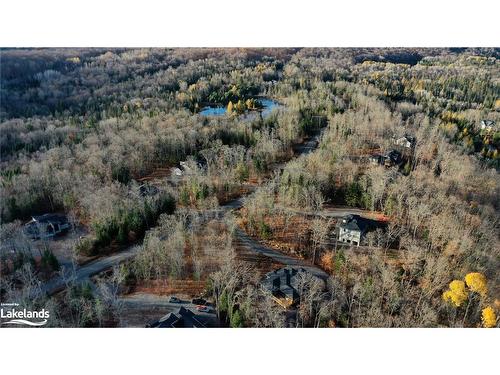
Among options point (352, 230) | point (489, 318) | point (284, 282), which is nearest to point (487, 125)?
point (352, 230)

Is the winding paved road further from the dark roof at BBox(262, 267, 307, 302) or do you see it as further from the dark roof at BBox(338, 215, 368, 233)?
the dark roof at BBox(338, 215, 368, 233)

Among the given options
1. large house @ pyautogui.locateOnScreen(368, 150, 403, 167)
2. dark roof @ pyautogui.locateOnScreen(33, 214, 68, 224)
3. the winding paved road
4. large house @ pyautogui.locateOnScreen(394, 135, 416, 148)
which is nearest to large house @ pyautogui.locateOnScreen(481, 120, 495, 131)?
large house @ pyautogui.locateOnScreen(394, 135, 416, 148)

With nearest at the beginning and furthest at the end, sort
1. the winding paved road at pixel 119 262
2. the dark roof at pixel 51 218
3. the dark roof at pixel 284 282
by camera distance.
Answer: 1. the dark roof at pixel 284 282
2. the winding paved road at pixel 119 262
3. the dark roof at pixel 51 218

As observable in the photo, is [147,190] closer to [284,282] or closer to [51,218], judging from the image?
[51,218]

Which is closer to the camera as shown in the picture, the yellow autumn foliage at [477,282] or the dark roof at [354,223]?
the yellow autumn foliage at [477,282]

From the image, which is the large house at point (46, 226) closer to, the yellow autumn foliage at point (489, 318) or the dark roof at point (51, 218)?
the dark roof at point (51, 218)

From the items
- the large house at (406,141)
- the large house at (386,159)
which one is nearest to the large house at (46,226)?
the large house at (386,159)

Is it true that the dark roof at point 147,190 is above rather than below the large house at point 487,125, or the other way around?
below
